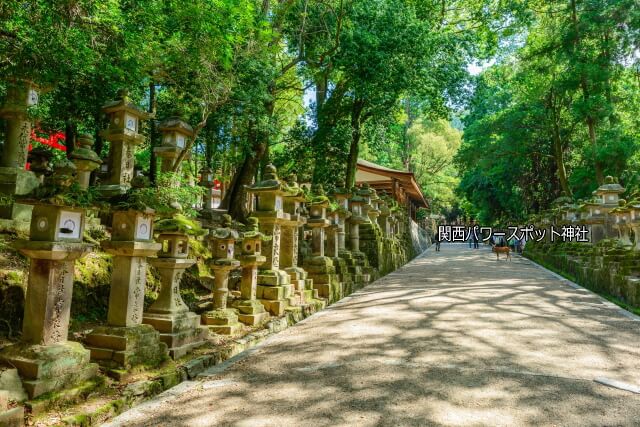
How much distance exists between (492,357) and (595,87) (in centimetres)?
1835

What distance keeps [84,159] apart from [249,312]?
14.4 feet

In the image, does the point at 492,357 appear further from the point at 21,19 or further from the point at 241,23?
the point at 241,23

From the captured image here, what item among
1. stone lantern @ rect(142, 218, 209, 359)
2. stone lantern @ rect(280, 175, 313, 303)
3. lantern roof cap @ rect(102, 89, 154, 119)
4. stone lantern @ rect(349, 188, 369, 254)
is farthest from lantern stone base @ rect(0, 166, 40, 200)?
stone lantern @ rect(349, 188, 369, 254)

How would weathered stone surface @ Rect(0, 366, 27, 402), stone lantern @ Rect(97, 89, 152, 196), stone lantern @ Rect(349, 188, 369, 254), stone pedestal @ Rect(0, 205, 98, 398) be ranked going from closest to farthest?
weathered stone surface @ Rect(0, 366, 27, 402) < stone pedestal @ Rect(0, 205, 98, 398) < stone lantern @ Rect(97, 89, 152, 196) < stone lantern @ Rect(349, 188, 369, 254)

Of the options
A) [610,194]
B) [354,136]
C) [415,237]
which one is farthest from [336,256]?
[415,237]

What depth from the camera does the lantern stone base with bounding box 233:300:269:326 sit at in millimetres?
6902

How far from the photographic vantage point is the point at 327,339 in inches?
245

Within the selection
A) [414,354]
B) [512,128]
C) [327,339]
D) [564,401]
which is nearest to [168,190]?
[327,339]

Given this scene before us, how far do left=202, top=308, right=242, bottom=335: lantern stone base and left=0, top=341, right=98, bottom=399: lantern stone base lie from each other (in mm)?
2395

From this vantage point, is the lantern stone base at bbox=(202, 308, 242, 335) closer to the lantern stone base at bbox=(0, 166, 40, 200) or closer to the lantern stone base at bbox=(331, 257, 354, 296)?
the lantern stone base at bbox=(0, 166, 40, 200)

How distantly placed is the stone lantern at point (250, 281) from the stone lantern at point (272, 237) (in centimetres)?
39

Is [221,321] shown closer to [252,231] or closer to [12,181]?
[252,231]

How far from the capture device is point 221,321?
20.8ft

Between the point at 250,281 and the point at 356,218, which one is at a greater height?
the point at 356,218
